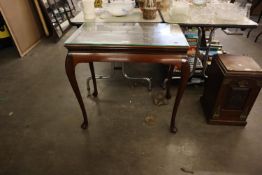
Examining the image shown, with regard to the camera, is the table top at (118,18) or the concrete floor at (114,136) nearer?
the concrete floor at (114,136)

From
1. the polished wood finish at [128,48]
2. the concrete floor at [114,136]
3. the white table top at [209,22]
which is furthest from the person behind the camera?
the white table top at [209,22]

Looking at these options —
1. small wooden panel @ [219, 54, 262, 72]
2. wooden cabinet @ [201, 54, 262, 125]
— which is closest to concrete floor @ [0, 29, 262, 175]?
wooden cabinet @ [201, 54, 262, 125]

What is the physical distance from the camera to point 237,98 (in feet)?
4.96

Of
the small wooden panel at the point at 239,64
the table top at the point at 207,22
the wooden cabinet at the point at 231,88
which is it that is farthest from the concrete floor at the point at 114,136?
the table top at the point at 207,22

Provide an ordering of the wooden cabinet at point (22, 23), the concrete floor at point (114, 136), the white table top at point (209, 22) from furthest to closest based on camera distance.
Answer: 1. the wooden cabinet at point (22, 23)
2. the white table top at point (209, 22)
3. the concrete floor at point (114, 136)

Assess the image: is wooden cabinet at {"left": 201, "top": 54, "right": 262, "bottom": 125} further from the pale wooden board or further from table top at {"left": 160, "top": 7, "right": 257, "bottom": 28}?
the pale wooden board

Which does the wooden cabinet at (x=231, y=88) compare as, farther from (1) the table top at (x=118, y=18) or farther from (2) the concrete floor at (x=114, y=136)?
(1) the table top at (x=118, y=18)

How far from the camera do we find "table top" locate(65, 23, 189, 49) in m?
1.16

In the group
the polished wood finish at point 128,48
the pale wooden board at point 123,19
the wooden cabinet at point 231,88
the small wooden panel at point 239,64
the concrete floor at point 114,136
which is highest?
the pale wooden board at point 123,19

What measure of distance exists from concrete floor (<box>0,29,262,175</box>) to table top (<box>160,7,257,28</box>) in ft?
2.63

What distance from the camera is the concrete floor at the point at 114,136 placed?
136 cm

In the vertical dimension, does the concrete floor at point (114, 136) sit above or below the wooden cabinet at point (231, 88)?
below

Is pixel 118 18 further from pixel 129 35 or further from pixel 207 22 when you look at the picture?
pixel 207 22

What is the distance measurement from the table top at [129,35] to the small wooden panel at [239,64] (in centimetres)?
49
